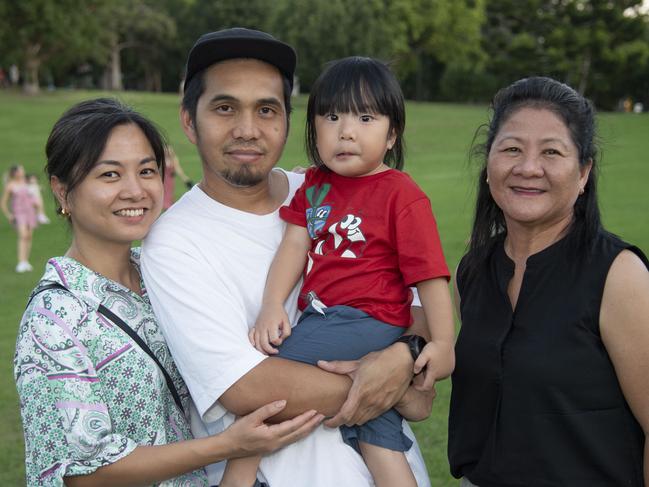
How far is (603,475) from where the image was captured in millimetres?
2611

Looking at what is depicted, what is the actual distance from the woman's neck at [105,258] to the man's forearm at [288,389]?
2.01ft

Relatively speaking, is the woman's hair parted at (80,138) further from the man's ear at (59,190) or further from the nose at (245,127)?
the nose at (245,127)

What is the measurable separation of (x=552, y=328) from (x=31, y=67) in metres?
54.2

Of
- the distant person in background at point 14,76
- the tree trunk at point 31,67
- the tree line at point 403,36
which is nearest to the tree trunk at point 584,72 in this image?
the tree line at point 403,36

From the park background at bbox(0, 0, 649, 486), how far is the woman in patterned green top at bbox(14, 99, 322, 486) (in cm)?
1425

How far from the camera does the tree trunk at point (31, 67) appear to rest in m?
51.0

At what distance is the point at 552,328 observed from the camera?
2613 millimetres

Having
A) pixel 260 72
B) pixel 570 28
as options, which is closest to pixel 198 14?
pixel 570 28

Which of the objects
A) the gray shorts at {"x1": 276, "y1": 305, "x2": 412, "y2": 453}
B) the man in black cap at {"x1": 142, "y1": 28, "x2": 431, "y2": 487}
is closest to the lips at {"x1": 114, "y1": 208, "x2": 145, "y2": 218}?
the man in black cap at {"x1": 142, "y1": 28, "x2": 431, "y2": 487}

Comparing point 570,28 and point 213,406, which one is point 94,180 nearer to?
point 213,406

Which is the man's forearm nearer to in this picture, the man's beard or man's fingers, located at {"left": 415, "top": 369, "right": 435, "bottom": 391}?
man's fingers, located at {"left": 415, "top": 369, "right": 435, "bottom": 391}

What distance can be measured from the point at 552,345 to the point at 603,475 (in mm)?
477

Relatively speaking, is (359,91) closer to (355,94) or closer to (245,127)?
(355,94)

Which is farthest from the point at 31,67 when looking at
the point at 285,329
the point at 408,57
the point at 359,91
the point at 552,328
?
the point at 552,328
